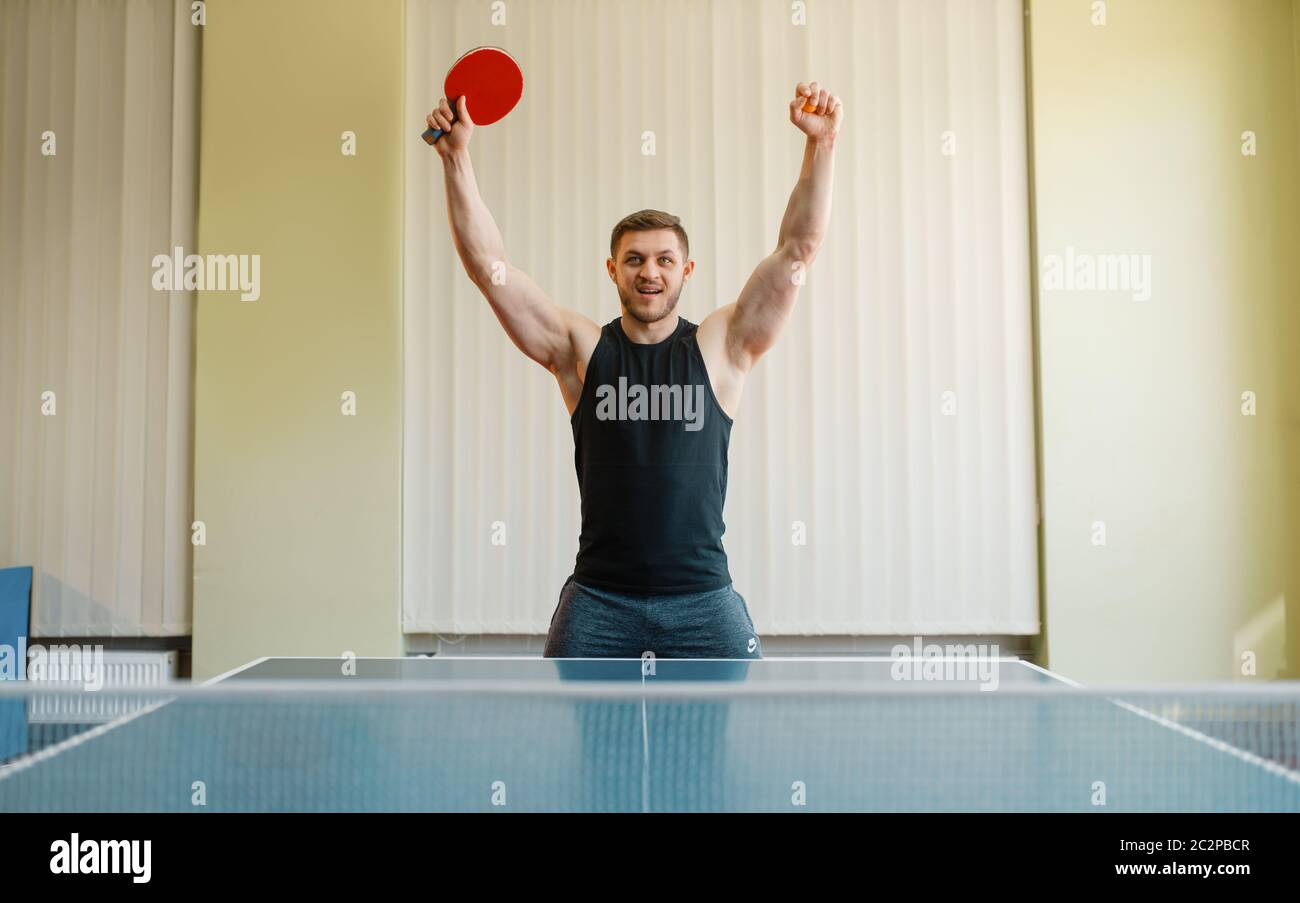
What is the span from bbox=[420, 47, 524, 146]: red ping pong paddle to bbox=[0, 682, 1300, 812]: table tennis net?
1.72 metres

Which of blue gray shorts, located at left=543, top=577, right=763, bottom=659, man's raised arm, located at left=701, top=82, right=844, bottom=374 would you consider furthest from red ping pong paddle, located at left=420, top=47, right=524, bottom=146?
blue gray shorts, located at left=543, top=577, right=763, bottom=659

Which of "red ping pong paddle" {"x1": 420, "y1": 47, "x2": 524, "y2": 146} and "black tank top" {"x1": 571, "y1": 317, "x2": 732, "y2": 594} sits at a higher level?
"red ping pong paddle" {"x1": 420, "y1": 47, "x2": 524, "y2": 146}

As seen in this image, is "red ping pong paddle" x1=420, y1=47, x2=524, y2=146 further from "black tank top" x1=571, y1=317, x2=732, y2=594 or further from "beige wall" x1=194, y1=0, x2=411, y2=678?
"beige wall" x1=194, y1=0, x2=411, y2=678

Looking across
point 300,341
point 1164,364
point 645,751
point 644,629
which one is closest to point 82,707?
point 645,751

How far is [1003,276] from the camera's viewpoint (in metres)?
4.21

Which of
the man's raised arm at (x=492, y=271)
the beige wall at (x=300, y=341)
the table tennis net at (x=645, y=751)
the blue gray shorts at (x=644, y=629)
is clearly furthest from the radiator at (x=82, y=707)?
the beige wall at (x=300, y=341)

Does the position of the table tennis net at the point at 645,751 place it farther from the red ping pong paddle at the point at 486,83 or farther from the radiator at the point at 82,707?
the red ping pong paddle at the point at 486,83

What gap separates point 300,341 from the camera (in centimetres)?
420

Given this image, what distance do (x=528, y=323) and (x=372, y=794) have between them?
5.75 feet

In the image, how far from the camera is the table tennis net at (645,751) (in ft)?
3.64

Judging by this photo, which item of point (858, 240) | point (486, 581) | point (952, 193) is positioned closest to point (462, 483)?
point (486, 581)

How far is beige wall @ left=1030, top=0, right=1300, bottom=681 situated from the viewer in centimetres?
416

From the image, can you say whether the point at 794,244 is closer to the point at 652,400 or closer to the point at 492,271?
the point at 652,400
